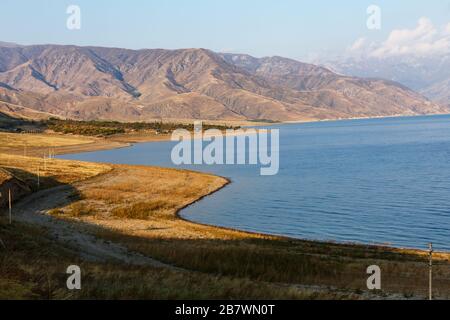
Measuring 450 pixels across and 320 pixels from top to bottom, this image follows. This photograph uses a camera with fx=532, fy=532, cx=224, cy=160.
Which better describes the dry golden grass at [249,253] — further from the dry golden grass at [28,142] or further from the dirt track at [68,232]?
the dry golden grass at [28,142]

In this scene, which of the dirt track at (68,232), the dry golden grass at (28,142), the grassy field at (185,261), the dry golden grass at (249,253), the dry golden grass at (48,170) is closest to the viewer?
the grassy field at (185,261)

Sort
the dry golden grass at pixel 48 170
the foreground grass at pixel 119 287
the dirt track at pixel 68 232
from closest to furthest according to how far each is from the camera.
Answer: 1. the foreground grass at pixel 119 287
2. the dirt track at pixel 68 232
3. the dry golden grass at pixel 48 170

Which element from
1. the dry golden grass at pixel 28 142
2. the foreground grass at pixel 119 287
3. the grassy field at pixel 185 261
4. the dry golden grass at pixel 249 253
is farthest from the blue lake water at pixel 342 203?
the dry golden grass at pixel 28 142

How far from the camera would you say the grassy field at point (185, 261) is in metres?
18.7

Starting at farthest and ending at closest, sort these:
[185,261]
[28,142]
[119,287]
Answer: [28,142], [185,261], [119,287]

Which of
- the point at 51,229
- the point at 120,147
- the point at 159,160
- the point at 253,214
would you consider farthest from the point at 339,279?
the point at 120,147

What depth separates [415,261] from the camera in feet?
119

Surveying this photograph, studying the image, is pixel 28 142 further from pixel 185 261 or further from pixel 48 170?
pixel 185 261

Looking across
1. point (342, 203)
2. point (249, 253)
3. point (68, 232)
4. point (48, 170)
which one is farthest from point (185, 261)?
point (48, 170)

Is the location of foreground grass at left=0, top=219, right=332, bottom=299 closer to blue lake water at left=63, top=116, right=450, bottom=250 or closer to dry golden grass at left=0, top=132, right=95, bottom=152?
blue lake water at left=63, top=116, right=450, bottom=250

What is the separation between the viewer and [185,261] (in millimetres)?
32656

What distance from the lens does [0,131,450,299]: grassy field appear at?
18.7 meters
